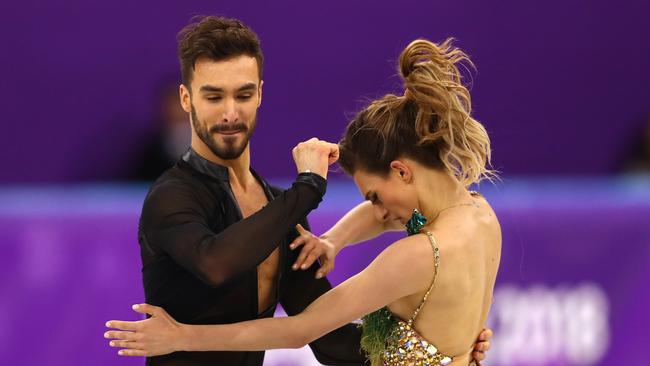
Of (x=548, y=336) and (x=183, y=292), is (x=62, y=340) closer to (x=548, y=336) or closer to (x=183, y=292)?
(x=183, y=292)

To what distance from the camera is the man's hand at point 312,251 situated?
387cm

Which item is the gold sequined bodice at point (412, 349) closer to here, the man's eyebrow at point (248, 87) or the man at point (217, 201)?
the man at point (217, 201)

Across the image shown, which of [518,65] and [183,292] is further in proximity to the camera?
[518,65]

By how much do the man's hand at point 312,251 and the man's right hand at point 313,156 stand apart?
42 centimetres

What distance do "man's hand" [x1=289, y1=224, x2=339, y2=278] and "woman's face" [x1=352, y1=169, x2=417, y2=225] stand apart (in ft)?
0.94

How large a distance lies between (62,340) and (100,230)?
24.9 inches

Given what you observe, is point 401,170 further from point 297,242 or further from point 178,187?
point 178,187

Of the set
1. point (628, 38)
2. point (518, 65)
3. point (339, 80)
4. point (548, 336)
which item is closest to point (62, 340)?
→ point (548, 336)

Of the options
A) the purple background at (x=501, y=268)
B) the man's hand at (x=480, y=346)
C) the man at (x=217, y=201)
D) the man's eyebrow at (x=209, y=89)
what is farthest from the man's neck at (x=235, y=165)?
the purple background at (x=501, y=268)

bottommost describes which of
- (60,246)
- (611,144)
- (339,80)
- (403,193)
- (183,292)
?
(183,292)

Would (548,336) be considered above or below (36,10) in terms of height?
below

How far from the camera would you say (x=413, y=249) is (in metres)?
3.56

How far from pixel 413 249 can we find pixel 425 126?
42cm

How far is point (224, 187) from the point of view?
3.70 metres
